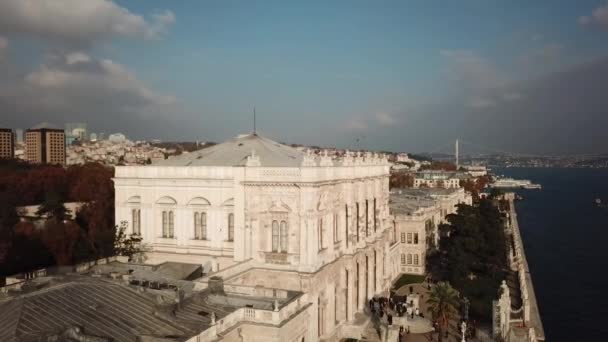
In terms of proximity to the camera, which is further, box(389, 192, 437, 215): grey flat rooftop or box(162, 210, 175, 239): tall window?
box(389, 192, 437, 215): grey flat rooftop

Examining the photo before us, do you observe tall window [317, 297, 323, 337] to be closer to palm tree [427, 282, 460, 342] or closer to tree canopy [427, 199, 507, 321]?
palm tree [427, 282, 460, 342]

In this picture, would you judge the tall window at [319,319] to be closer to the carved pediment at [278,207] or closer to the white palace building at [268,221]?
the white palace building at [268,221]

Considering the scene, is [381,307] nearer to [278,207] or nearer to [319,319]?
[319,319]

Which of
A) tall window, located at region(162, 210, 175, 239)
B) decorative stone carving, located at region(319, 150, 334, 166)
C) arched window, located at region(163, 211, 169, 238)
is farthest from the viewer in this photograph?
arched window, located at region(163, 211, 169, 238)

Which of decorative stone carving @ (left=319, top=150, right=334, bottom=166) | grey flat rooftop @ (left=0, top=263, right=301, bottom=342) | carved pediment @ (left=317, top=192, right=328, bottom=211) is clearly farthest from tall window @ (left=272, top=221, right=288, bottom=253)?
grey flat rooftop @ (left=0, top=263, right=301, bottom=342)

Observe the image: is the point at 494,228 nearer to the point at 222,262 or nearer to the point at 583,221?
the point at 222,262

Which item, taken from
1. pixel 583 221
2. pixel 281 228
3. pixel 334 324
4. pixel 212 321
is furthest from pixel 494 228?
pixel 583 221
